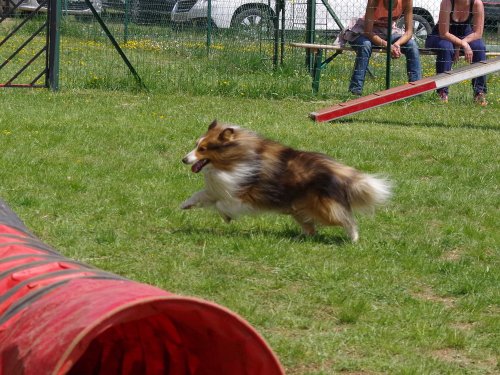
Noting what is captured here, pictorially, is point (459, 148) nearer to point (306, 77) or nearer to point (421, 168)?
point (421, 168)

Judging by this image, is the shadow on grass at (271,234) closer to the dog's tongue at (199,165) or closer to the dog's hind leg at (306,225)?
the dog's hind leg at (306,225)

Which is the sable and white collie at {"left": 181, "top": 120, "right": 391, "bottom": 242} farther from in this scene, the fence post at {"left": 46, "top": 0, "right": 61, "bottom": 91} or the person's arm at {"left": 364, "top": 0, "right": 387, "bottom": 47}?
Answer: the person's arm at {"left": 364, "top": 0, "right": 387, "bottom": 47}

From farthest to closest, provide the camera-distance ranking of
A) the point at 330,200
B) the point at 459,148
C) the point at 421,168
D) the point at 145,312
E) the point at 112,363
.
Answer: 1. the point at 459,148
2. the point at 421,168
3. the point at 330,200
4. the point at 112,363
5. the point at 145,312

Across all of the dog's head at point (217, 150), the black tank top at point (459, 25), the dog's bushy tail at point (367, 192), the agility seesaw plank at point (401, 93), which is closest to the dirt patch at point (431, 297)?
the dog's bushy tail at point (367, 192)

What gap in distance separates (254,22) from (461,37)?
3.65 meters

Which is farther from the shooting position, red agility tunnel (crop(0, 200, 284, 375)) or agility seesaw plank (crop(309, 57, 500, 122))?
agility seesaw plank (crop(309, 57, 500, 122))

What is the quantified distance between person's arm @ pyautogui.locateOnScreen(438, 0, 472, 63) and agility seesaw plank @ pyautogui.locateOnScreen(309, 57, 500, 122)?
176 cm

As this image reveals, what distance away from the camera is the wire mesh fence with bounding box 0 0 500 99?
1500cm

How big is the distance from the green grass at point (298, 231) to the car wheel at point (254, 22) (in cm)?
373

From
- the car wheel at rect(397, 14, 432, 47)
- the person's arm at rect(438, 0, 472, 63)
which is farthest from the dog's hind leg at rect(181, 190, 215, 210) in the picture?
the car wheel at rect(397, 14, 432, 47)

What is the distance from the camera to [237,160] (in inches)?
309

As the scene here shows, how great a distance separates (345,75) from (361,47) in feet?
5.89

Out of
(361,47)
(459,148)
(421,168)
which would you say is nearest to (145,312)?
(421,168)

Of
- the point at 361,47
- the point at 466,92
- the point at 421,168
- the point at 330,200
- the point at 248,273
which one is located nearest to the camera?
the point at 248,273
